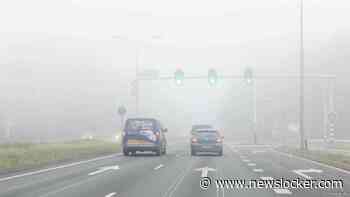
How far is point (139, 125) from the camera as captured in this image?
3225cm

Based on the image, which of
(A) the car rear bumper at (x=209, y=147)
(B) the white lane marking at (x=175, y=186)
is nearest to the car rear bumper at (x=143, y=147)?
(A) the car rear bumper at (x=209, y=147)

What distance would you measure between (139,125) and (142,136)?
735 millimetres

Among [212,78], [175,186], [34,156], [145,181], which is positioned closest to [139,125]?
[34,156]

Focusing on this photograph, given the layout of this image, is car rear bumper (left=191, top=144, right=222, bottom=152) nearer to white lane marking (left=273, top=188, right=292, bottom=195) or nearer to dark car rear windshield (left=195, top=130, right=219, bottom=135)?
dark car rear windshield (left=195, top=130, right=219, bottom=135)

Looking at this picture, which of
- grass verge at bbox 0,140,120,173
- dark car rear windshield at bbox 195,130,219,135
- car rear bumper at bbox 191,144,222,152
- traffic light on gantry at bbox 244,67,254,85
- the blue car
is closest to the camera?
grass verge at bbox 0,140,120,173

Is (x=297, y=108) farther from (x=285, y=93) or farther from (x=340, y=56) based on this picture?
(x=340, y=56)

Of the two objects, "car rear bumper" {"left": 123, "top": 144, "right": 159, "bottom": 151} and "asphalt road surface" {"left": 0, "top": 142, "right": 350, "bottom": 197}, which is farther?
"car rear bumper" {"left": 123, "top": 144, "right": 159, "bottom": 151}

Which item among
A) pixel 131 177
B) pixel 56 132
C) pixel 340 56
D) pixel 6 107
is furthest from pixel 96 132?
pixel 131 177

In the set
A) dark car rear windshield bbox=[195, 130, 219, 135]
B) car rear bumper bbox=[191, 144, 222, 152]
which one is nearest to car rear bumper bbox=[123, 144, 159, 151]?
car rear bumper bbox=[191, 144, 222, 152]

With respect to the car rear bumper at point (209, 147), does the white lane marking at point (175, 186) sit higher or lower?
higher

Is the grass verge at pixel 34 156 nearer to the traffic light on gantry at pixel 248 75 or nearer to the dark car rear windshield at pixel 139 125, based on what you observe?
the dark car rear windshield at pixel 139 125

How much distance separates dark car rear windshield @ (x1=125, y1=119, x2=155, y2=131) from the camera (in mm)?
32156

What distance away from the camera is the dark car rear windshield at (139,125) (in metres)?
32.2

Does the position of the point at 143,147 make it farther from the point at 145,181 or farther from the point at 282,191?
the point at 282,191
